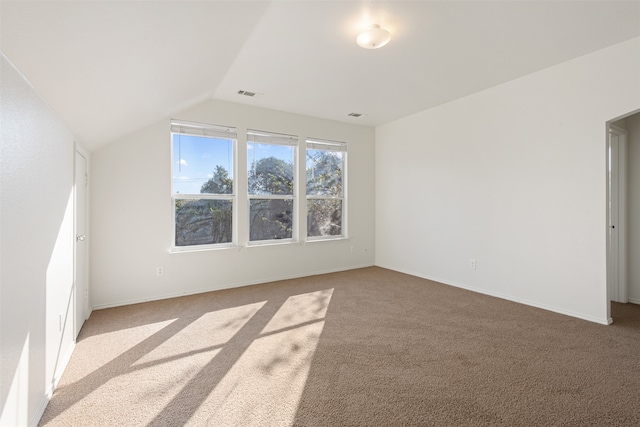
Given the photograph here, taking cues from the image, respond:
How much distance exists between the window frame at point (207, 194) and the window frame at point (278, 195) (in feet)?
0.61

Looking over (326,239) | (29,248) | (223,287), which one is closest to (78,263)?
(29,248)

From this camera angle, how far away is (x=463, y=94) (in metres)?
4.13

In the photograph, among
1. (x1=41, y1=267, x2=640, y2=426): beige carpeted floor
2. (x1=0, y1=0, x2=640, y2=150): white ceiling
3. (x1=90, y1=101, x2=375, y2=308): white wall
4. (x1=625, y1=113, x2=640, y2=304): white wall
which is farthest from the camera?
(x1=625, y1=113, x2=640, y2=304): white wall

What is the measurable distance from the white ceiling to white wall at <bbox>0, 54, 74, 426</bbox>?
0.19 metres

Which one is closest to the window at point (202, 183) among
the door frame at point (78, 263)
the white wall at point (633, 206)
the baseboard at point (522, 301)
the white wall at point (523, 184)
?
the door frame at point (78, 263)

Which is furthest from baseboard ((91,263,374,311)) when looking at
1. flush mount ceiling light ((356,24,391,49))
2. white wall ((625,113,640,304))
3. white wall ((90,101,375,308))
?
white wall ((625,113,640,304))

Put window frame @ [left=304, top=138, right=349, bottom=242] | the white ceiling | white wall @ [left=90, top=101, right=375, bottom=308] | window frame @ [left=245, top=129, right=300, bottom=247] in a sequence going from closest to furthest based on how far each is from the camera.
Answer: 1. the white ceiling
2. white wall @ [left=90, top=101, right=375, bottom=308]
3. window frame @ [left=245, top=129, right=300, bottom=247]
4. window frame @ [left=304, top=138, right=349, bottom=242]

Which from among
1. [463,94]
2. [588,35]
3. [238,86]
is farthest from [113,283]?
[588,35]

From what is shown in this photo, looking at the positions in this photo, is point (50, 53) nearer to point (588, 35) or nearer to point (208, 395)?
point (208, 395)

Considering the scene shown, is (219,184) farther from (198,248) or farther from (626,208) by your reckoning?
(626,208)

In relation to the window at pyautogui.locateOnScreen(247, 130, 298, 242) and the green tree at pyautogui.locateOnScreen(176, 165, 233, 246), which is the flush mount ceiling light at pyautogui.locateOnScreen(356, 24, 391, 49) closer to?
the window at pyautogui.locateOnScreen(247, 130, 298, 242)

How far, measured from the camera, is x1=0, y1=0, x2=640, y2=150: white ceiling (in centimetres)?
137

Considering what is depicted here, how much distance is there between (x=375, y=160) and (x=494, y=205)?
2.37 meters

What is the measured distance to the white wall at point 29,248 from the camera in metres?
1.25
